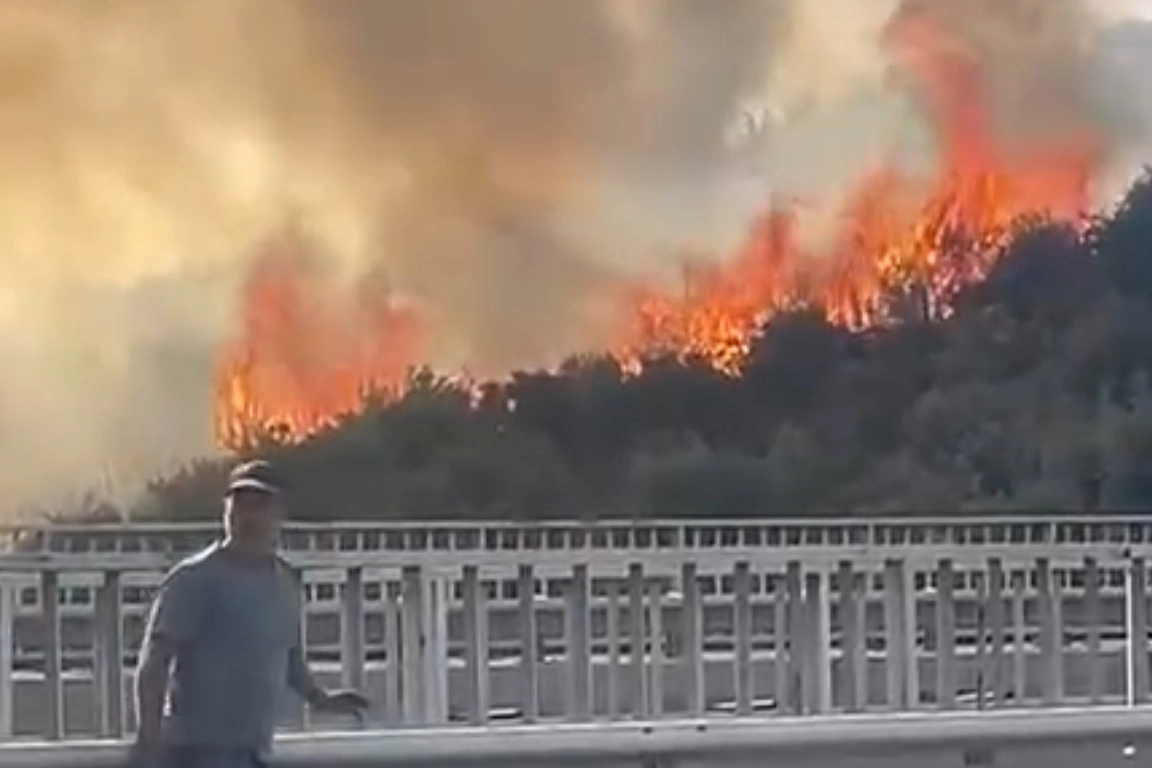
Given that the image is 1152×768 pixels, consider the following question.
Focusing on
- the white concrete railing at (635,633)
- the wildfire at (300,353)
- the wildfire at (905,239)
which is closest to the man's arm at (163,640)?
the white concrete railing at (635,633)

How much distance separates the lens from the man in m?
7.00

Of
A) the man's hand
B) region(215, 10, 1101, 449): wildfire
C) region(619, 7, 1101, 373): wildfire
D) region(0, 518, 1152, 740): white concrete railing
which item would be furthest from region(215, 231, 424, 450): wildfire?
the man's hand

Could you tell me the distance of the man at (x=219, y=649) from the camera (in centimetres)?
700

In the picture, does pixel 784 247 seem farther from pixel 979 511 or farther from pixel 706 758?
pixel 706 758

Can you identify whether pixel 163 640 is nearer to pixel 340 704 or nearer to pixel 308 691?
pixel 308 691

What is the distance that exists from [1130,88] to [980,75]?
286cm

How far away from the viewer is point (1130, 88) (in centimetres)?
4797

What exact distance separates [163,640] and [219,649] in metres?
0.16

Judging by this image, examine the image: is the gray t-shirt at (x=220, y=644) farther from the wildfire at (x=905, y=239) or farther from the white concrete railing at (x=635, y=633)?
the wildfire at (x=905, y=239)

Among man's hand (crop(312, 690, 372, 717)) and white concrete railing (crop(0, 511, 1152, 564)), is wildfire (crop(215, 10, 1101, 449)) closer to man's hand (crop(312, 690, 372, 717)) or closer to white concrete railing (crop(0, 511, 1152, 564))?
white concrete railing (crop(0, 511, 1152, 564))

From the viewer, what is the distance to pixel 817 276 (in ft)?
153

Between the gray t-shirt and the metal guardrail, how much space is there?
1.59 feet

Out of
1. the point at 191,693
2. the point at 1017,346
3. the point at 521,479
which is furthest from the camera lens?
the point at 1017,346

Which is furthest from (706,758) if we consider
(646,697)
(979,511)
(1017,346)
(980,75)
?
(980,75)
